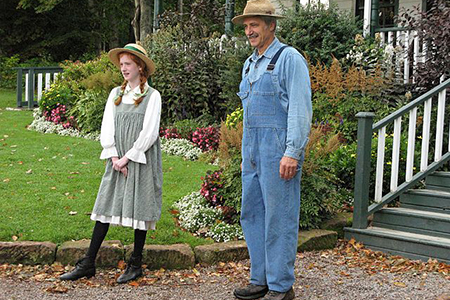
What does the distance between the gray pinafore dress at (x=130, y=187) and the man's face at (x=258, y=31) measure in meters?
1.11

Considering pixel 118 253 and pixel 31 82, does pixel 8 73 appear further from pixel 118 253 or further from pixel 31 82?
pixel 118 253

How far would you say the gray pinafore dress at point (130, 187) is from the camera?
16.3 ft

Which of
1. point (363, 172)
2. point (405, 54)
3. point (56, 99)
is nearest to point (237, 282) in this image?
point (363, 172)

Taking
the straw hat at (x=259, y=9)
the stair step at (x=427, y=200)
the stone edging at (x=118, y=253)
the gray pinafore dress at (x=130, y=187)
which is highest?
the straw hat at (x=259, y=9)

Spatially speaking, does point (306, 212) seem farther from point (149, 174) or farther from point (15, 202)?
point (15, 202)

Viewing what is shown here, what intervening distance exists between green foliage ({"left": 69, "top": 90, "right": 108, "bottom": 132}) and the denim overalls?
804 centimetres

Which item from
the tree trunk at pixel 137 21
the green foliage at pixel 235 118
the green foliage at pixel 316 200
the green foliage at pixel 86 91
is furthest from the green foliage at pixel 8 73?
the green foliage at pixel 316 200

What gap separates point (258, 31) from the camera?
4.45 m

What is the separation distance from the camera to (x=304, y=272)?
5430 millimetres

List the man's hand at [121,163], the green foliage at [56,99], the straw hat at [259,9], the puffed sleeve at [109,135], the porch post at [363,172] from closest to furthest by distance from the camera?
the straw hat at [259,9] → the man's hand at [121,163] → the puffed sleeve at [109,135] → the porch post at [363,172] → the green foliage at [56,99]

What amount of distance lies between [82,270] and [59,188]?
254 centimetres

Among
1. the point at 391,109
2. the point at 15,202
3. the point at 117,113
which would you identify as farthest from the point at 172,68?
the point at 117,113

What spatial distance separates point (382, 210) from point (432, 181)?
3.12 feet

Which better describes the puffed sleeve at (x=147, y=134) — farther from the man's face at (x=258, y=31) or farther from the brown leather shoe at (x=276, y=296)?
the brown leather shoe at (x=276, y=296)
